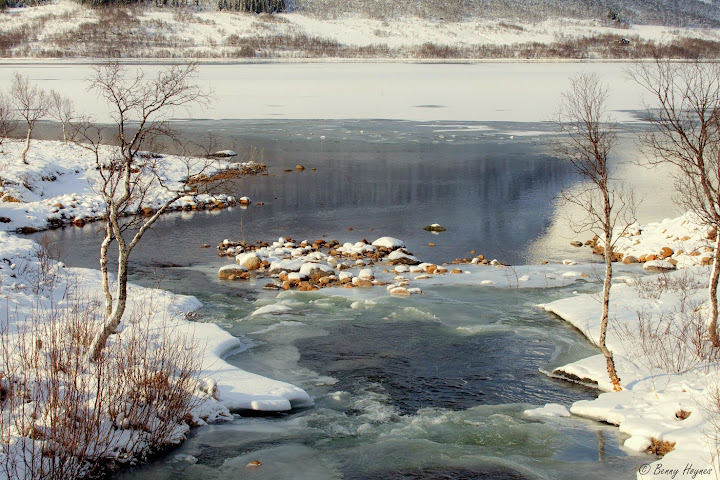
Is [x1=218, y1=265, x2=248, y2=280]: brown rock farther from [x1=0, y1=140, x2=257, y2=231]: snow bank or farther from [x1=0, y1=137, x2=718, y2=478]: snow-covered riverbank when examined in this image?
[x1=0, y1=140, x2=257, y2=231]: snow bank

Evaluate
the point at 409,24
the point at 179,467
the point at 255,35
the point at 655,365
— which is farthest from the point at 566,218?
the point at 409,24

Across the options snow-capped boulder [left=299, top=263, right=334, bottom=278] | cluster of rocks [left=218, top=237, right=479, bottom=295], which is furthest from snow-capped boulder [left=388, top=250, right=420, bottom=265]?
snow-capped boulder [left=299, top=263, right=334, bottom=278]

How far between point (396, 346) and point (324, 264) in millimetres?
5206

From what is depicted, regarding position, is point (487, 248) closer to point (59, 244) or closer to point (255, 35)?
point (59, 244)

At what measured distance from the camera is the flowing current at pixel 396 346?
27.6 ft

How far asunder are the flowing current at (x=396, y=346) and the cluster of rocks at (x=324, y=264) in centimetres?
55

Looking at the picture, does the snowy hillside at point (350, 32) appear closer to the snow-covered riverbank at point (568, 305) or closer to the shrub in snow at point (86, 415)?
the snow-covered riverbank at point (568, 305)

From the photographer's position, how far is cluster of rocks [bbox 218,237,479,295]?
51.9 feet

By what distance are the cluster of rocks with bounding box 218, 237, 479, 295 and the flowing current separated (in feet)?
1.82

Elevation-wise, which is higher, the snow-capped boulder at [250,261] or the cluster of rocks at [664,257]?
the cluster of rocks at [664,257]

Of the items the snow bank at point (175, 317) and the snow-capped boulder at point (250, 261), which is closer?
the snow bank at point (175, 317)

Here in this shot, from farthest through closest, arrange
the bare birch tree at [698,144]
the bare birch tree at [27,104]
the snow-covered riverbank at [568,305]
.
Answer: the bare birch tree at [27,104] → the bare birch tree at [698,144] → the snow-covered riverbank at [568,305]

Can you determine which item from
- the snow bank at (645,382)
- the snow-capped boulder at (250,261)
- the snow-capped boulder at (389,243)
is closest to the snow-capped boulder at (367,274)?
the snow-capped boulder at (389,243)

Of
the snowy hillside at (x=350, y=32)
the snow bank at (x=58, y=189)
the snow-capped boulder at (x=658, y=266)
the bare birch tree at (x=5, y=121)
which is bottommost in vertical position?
the snow-capped boulder at (x=658, y=266)
